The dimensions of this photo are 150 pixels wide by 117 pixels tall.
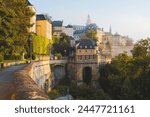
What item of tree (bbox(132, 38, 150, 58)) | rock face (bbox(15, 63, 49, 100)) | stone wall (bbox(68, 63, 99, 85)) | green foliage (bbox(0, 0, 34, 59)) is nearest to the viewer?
rock face (bbox(15, 63, 49, 100))

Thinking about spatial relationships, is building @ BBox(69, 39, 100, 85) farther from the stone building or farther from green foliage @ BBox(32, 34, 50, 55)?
green foliage @ BBox(32, 34, 50, 55)

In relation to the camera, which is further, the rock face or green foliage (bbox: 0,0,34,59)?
green foliage (bbox: 0,0,34,59)

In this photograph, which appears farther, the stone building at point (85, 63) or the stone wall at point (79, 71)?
the stone building at point (85, 63)

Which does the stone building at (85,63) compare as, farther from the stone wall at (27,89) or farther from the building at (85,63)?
the stone wall at (27,89)

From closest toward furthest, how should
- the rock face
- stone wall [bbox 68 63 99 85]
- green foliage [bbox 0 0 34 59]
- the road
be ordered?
the rock face
the road
green foliage [bbox 0 0 34 59]
stone wall [bbox 68 63 99 85]

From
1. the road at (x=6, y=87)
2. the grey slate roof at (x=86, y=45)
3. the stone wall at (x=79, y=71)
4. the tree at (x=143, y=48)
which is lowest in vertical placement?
the stone wall at (x=79, y=71)

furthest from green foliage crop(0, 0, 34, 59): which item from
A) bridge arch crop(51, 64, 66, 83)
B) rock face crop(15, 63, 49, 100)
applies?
bridge arch crop(51, 64, 66, 83)

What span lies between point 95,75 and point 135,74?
84.4 feet

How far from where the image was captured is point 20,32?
4697cm

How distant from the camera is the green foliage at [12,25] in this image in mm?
39469

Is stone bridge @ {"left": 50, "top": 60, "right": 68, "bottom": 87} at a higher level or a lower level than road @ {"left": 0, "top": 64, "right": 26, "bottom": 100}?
lower

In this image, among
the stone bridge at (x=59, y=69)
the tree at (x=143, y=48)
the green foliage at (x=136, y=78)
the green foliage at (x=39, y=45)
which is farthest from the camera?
the stone bridge at (x=59, y=69)

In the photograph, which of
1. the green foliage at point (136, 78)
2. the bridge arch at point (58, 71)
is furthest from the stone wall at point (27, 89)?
the bridge arch at point (58, 71)

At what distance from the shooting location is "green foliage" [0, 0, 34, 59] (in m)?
39.5
